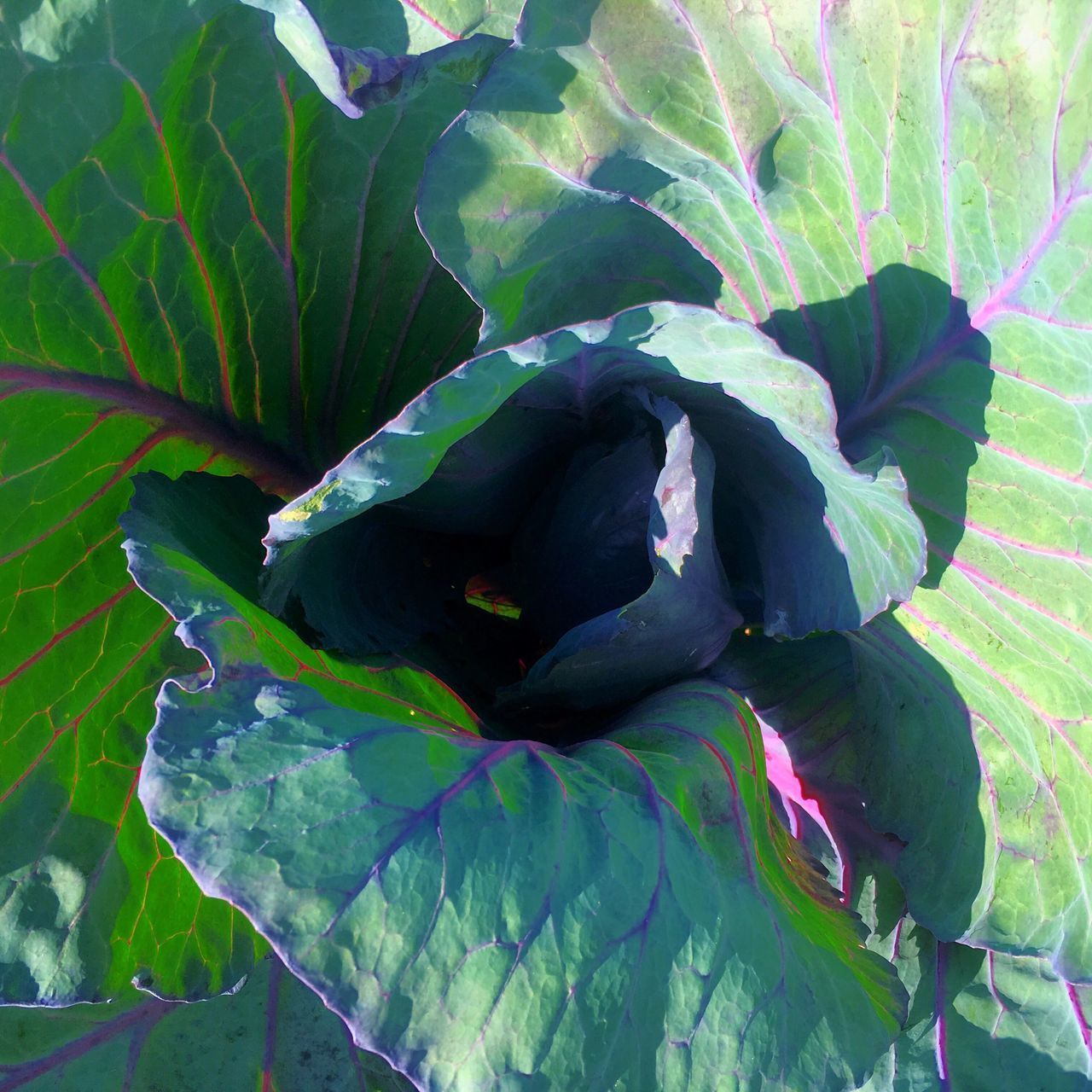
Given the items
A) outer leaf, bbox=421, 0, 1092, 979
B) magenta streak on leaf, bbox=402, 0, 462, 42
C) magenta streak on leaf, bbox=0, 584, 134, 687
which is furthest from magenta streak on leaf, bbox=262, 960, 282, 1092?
magenta streak on leaf, bbox=402, 0, 462, 42

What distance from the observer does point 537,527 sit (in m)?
1.63

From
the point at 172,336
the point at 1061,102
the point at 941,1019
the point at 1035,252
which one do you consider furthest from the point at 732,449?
the point at 941,1019

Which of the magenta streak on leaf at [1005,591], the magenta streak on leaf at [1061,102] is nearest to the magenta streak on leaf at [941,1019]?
the magenta streak on leaf at [1005,591]

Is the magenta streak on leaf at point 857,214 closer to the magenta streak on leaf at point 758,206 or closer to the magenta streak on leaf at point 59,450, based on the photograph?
the magenta streak on leaf at point 758,206

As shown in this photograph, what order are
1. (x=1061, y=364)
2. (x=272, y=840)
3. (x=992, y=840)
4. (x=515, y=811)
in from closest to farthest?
(x=272, y=840), (x=515, y=811), (x=1061, y=364), (x=992, y=840)

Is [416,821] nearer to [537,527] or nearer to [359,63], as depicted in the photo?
[537,527]

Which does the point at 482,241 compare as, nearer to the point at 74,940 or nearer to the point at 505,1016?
the point at 505,1016

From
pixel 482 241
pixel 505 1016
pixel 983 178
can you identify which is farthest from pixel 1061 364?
pixel 505 1016

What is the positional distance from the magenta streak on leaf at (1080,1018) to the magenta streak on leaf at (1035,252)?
114cm

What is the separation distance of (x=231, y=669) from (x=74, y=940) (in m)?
0.63

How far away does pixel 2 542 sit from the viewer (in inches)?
52.2

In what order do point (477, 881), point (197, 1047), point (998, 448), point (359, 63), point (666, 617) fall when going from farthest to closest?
point (197, 1047), point (998, 448), point (666, 617), point (359, 63), point (477, 881)

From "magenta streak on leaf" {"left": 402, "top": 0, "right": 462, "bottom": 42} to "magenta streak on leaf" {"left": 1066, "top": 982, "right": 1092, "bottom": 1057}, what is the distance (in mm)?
1827

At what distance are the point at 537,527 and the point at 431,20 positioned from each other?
2.51ft
